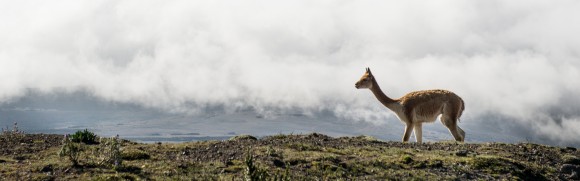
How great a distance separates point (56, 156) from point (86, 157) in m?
1.17

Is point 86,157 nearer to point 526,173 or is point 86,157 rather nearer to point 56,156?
point 56,156

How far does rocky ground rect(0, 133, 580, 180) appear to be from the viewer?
17.9 meters

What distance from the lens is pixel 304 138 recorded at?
85.4 ft

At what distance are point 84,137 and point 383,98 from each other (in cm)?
1445

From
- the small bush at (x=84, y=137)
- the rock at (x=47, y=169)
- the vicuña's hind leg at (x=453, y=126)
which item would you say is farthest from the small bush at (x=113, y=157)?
the vicuña's hind leg at (x=453, y=126)

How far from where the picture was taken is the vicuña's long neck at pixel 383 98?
2971 cm

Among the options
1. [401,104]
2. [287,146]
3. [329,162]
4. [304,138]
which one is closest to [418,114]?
[401,104]

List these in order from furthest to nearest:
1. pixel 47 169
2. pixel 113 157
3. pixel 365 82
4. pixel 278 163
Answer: pixel 365 82
pixel 113 157
pixel 278 163
pixel 47 169

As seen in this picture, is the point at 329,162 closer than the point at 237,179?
No

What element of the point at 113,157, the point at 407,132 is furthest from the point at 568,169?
the point at 113,157

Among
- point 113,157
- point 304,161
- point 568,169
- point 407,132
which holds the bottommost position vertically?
point 113,157

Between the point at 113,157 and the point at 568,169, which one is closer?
the point at 113,157

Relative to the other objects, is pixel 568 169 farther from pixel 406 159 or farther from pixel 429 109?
pixel 429 109

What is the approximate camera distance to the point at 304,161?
19484 mm
